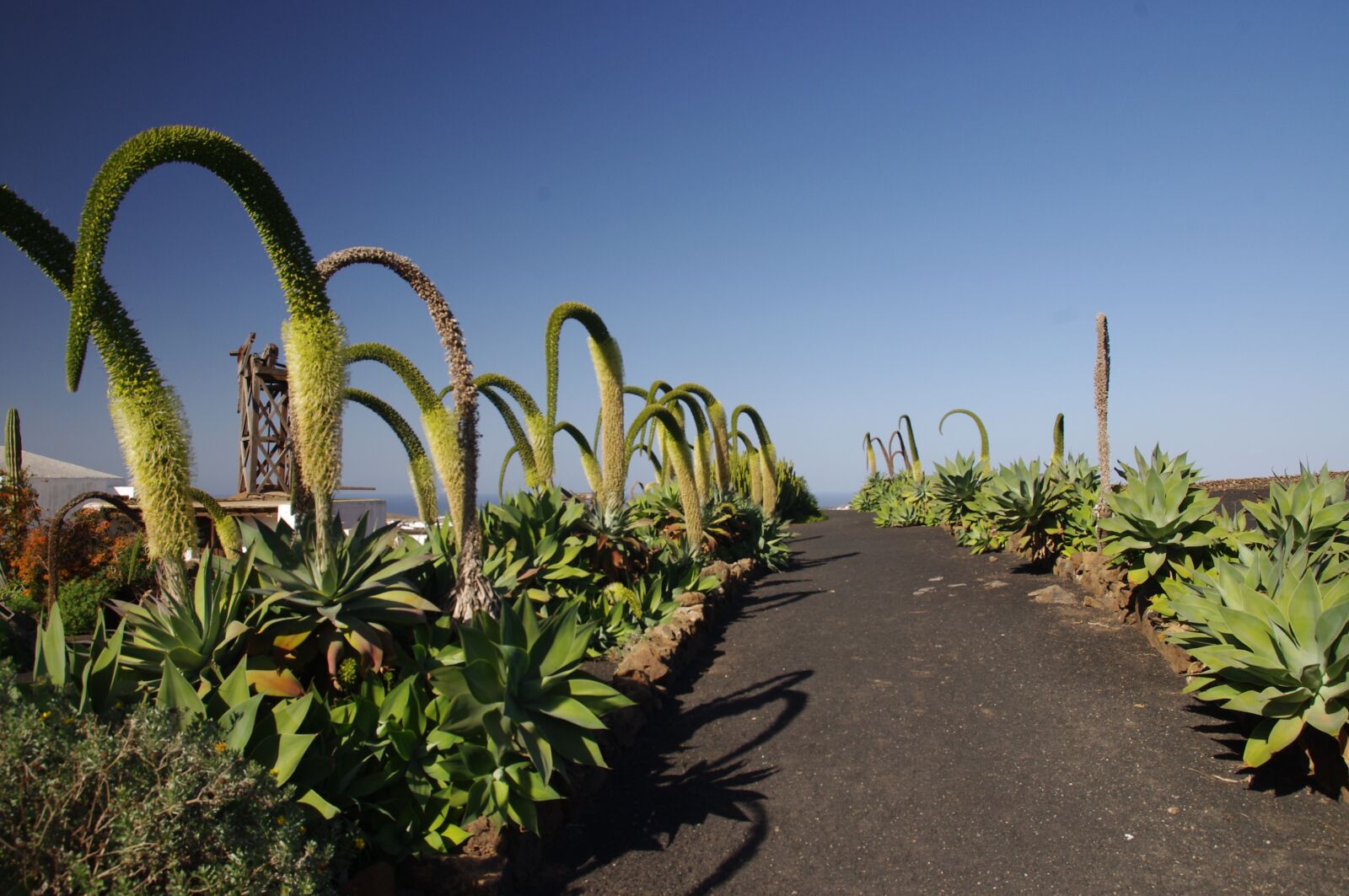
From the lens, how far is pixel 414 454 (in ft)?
18.1

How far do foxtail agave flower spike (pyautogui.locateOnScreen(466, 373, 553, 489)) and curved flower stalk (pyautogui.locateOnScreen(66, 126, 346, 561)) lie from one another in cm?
318

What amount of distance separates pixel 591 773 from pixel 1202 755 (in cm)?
304

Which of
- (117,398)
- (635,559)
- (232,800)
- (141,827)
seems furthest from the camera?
(635,559)

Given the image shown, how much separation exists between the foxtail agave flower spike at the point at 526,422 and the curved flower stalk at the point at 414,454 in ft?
3.84

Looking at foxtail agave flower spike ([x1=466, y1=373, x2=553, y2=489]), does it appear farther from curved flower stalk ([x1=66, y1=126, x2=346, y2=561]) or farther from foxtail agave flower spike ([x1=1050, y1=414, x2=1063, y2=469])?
foxtail agave flower spike ([x1=1050, y1=414, x2=1063, y2=469])

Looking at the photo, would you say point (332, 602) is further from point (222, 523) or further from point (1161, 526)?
point (1161, 526)

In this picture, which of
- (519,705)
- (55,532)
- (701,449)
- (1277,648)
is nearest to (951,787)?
(1277,648)

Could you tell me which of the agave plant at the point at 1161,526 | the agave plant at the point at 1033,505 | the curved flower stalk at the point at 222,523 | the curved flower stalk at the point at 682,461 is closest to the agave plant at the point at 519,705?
the curved flower stalk at the point at 222,523

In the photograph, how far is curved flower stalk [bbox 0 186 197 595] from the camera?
2.85m

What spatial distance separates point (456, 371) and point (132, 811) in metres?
2.56

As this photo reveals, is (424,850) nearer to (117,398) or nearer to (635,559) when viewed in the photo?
(117,398)

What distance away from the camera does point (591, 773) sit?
4051 mm

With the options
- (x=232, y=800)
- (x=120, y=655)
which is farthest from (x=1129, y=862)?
(x=120, y=655)

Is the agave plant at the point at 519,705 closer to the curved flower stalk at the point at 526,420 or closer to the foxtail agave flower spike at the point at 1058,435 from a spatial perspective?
the curved flower stalk at the point at 526,420
